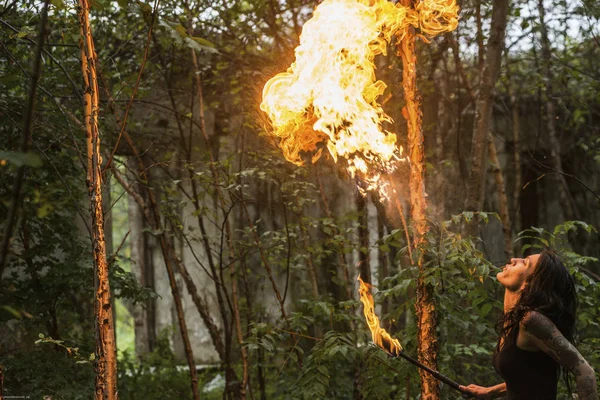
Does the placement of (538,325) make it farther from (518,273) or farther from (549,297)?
(518,273)

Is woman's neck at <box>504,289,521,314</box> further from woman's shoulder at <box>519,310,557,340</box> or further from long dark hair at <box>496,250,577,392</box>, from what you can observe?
woman's shoulder at <box>519,310,557,340</box>

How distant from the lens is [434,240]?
4.46 m

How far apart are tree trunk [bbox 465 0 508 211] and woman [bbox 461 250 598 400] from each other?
255 cm

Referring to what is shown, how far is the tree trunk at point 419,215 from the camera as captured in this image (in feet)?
13.2

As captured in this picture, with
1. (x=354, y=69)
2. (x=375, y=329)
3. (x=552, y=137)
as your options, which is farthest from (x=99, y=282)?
(x=552, y=137)

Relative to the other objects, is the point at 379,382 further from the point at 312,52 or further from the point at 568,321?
the point at 312,52

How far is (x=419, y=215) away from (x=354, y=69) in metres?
1.14

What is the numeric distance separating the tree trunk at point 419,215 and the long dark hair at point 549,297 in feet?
1.89

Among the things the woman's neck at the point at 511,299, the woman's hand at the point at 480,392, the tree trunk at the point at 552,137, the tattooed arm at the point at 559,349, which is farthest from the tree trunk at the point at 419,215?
the tree trunk at the point at 552,137

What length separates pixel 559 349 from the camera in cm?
325

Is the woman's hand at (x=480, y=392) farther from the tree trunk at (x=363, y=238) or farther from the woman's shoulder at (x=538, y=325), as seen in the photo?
the tree trunk at (x=363, y=238)

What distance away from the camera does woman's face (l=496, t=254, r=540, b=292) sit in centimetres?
361

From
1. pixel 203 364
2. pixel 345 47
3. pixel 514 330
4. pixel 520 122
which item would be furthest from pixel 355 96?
pixel 520 122

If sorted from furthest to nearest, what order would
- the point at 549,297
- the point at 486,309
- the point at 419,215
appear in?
1. the point at 486,309
2. the point at 419,215
3. the point at 549,297
